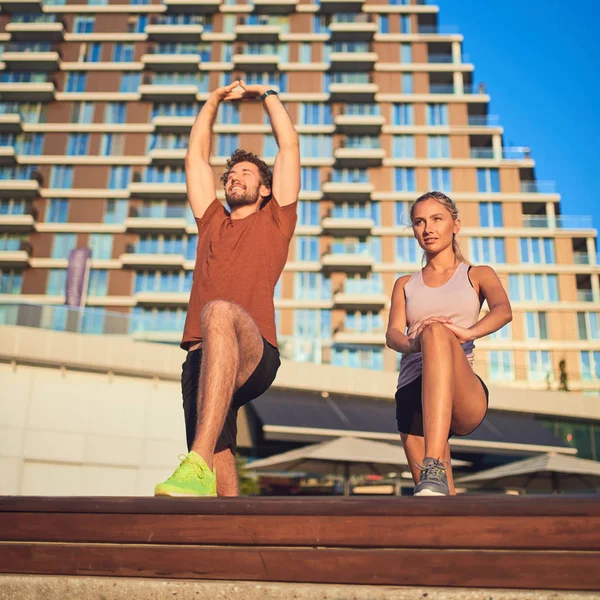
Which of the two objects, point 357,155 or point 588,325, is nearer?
point 588,325

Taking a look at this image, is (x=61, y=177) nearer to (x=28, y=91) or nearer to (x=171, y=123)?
(x=28, y=91)

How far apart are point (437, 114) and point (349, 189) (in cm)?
789

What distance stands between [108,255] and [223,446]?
125 ft

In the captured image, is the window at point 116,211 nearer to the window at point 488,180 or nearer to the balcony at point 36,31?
the balcony at point 36,31

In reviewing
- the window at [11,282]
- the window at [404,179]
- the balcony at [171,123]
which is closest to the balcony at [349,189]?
the window at [404,179]

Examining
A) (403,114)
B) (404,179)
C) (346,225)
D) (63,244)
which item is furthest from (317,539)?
(403,114)

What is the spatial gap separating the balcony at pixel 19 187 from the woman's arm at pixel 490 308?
40.1 metres

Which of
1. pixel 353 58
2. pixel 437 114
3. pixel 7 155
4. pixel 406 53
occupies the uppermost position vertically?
pixel 406 53

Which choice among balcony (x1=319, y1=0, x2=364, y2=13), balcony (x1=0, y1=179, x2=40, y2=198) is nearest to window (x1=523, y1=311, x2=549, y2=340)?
balcony (x1=319, y1=0, x2=364, y2=13)

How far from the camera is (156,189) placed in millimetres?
39250

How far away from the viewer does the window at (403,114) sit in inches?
1658

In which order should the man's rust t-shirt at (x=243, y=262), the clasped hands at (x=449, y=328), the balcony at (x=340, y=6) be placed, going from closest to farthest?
the clasped hands at (x=449, y=328) → the man's rust t-shirt at (x=243, y=262) → the balcony at (x=340, y=6)

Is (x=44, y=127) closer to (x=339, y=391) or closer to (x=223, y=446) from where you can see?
(x=339, y=391)

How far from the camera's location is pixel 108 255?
39031 millimetres
